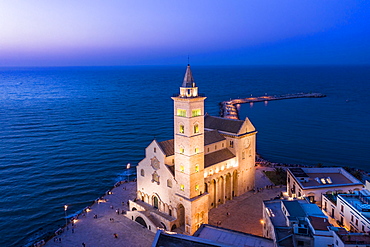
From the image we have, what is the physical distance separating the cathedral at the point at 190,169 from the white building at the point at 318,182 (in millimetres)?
9184

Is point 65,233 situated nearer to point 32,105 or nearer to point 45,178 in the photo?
point 45,178

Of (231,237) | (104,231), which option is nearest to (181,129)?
(231,237)

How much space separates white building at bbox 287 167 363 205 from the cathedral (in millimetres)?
9184

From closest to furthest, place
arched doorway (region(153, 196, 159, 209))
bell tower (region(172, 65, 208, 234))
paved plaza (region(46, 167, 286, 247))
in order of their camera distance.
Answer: bell tower (region(172, 65, 208, 234)) < paved plaza (region(46, 167, 286, 247)) < arched doorway (region(153, 196, 159, 209))

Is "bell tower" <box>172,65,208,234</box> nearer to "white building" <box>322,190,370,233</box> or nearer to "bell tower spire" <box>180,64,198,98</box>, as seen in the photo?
"bell tower spire" <box>180,64,198,98</box>

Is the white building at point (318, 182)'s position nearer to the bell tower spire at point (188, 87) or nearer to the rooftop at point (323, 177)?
the rooftop at point (323, 177)

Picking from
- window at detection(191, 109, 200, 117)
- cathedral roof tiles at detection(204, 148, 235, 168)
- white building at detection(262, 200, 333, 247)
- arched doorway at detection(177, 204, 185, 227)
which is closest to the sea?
arched doorway at detection(177, 204, 185, 227)

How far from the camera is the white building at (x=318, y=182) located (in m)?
47.6

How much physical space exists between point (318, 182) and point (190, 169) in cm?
2244

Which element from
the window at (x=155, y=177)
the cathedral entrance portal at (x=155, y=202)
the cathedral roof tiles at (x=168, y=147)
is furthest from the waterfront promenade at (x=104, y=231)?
the cathedral roof tiles at (x=168, y=147)

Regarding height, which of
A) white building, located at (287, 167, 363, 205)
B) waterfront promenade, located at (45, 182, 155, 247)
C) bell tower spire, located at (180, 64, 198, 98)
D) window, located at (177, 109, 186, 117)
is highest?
bell tower spire, located at (180, 64, 198, 98)

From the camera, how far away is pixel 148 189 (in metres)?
51.6

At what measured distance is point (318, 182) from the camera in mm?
50781

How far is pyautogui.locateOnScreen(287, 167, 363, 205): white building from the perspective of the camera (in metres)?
47.6
